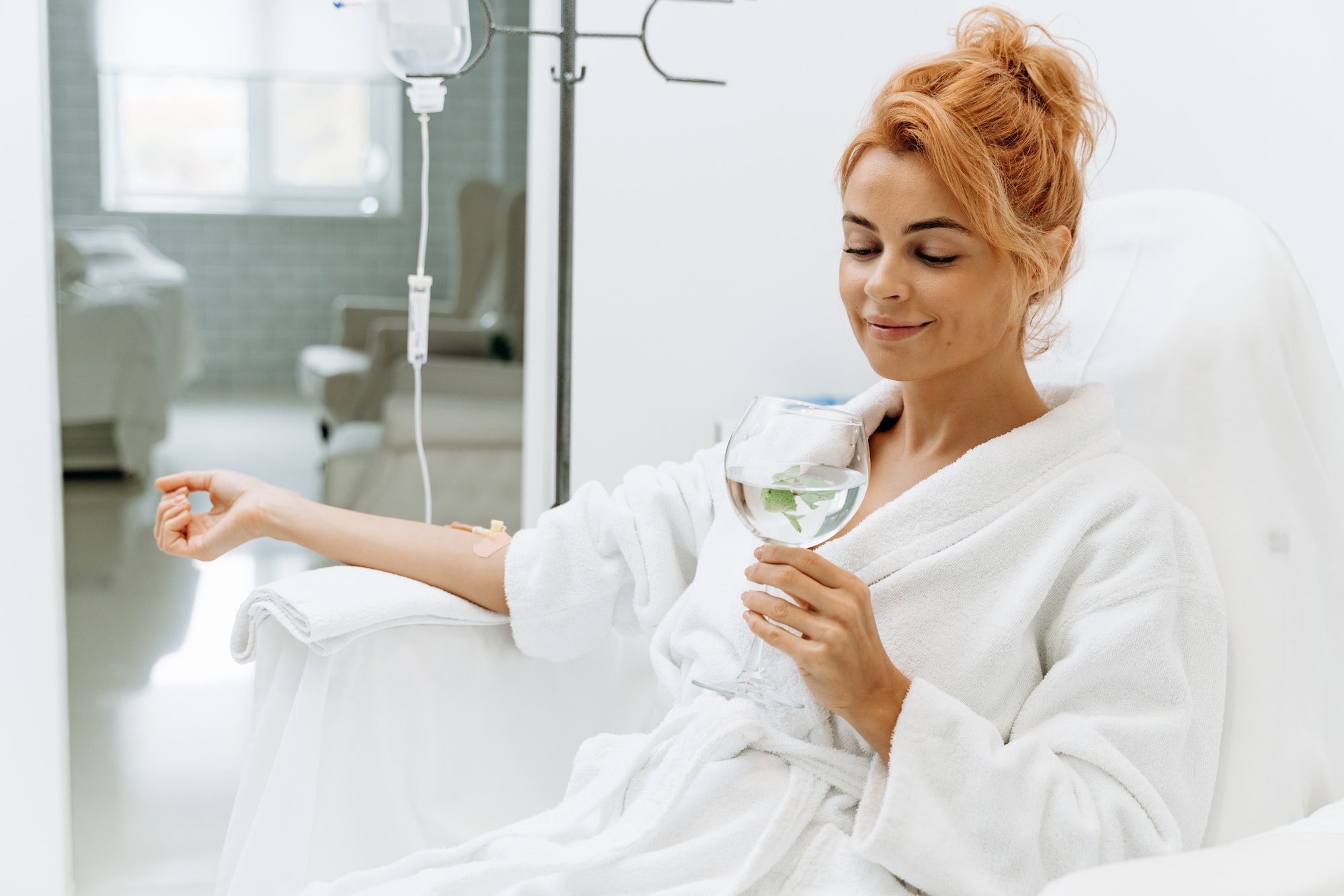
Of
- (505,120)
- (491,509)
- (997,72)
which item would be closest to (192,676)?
(491,509)

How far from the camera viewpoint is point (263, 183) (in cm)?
214

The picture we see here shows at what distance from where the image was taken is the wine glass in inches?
35.8

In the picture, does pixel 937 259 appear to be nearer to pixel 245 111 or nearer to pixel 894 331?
pixel 894 331

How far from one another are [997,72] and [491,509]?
4.64 ft

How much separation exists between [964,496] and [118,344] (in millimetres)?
1556

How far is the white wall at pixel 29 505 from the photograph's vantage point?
1.89 meters

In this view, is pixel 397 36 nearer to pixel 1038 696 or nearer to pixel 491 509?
pixel 491 509

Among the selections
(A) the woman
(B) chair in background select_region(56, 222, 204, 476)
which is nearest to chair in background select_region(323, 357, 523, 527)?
(B) chair in background select_region(56, 222, 204, 476)

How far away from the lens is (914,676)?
3.76 ft

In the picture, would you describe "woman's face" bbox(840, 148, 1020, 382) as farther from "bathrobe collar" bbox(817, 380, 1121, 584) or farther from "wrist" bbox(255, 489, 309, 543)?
"wrist" bbox(255, 489, 309, 543)

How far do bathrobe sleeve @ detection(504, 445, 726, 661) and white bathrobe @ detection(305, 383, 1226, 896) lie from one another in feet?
0.53

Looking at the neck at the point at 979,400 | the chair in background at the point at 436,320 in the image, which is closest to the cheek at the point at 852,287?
the neck at the point at 979,400

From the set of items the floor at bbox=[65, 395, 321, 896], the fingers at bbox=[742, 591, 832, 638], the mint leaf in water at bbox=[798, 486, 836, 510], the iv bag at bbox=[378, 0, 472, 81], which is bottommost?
the floor at bbox=[65, 395, 321, 896]

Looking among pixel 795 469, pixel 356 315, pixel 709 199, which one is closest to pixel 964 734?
pixel 795 469
